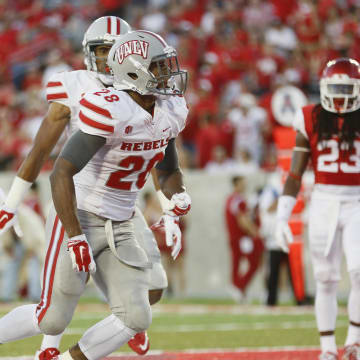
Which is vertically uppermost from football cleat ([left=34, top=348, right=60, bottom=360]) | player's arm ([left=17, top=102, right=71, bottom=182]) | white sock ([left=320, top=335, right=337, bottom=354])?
player's arm ([left=17, top=102, right=71, bottom=182])

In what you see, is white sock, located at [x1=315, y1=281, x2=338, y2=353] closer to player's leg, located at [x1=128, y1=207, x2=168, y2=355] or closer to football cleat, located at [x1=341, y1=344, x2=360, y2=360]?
football cleat, located at [x1=341, y1=344, x2=360, y2=360]

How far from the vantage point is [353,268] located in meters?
5.18

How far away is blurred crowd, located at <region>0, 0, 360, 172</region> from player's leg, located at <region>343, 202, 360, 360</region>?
247 inches

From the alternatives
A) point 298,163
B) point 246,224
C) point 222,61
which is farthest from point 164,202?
point 222,61

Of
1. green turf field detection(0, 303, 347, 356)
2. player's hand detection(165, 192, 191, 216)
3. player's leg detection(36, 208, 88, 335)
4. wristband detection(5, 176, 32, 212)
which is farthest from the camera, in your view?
green turf field detection(0, 303, 347, 356)

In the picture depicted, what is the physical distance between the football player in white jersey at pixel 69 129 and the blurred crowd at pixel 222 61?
6.73 metres

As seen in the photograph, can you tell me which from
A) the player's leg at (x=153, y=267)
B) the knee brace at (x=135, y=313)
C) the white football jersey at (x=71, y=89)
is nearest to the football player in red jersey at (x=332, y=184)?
the player's leg at (x=153, y=267)

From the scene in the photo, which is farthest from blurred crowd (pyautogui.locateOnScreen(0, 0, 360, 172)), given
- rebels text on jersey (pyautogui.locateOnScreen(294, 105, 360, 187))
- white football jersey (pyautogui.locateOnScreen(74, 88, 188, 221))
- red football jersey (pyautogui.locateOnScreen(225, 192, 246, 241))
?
white football jersey (pyautogui.locateOnScreen(74, 88, 188, 221))

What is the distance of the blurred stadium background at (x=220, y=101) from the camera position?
1124 centimetres

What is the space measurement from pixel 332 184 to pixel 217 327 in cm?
302

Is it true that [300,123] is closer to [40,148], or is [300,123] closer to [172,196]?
[172,196]

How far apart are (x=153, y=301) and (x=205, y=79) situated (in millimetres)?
8378

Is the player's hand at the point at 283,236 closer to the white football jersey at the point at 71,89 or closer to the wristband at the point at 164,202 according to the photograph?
the wristband at the point at 164,202

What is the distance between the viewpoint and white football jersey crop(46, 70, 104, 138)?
4.82 metres
